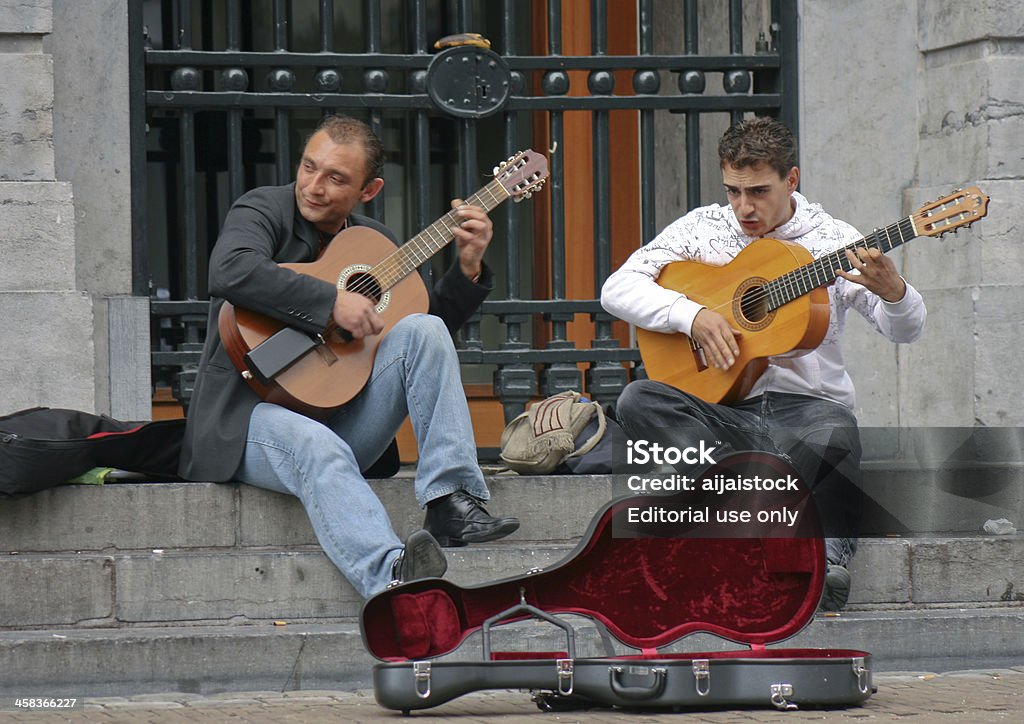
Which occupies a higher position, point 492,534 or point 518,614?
point 492,534

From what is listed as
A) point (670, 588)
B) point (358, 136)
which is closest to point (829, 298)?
point (670, 588)

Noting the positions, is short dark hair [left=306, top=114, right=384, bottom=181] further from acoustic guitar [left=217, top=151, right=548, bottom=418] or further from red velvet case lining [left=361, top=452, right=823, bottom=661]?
red velvet case lining [left=361, top=452, right=823, bottom=661]

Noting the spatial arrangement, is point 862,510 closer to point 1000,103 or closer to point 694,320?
point 694,320

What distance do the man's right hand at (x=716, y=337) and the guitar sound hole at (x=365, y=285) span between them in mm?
954

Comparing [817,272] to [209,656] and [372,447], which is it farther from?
[209,656]

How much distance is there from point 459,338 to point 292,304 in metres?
1.66

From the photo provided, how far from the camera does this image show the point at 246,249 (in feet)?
15.1

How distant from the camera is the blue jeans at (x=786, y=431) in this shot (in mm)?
4652

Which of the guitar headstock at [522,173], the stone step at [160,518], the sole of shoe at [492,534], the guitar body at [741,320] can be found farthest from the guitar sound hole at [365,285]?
the guitar body at [741,320]

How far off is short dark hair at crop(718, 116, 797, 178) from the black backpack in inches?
73.1

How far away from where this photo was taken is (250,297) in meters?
4.56

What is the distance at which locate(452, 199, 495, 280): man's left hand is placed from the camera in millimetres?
4785

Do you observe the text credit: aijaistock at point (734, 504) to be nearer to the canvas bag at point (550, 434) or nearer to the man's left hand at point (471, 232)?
the canvas bag at point (550, 434)

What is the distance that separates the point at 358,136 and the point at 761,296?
129cm
